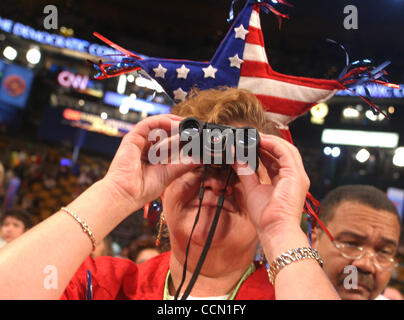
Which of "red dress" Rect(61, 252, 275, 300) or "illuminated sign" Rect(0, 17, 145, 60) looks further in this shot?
"illuminated sign" Rect(0, 17, 145, 60)

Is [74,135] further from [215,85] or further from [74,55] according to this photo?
[215,85]

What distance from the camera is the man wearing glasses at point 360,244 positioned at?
4.07 ft

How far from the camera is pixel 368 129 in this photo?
675cm

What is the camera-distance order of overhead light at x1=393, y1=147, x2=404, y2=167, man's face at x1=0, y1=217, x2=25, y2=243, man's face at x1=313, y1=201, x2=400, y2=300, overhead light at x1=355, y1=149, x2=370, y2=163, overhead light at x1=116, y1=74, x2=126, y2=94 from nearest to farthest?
1. man's face at x1=313, y1=201, x2=400, y2=300
2. man's face at x1=0, y1=217, x2=25, y2=243
3. overhead light at x1=393, y1=147, x2=404, y2=167
4. overhead light at x1=355, y1=149, x2=370, y2=163
5. overhead light at x1=116, y1=74, x2=126, y2=94

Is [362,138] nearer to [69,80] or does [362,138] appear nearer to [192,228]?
[69,80]

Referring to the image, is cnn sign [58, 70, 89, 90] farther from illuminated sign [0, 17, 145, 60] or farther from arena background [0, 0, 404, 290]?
illuminated sign [0, 17, 145, 60]

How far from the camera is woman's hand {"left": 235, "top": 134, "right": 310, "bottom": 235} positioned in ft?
2.66

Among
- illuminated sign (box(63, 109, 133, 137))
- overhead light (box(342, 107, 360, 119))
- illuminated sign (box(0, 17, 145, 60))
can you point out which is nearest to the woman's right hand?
overhead light (box(342, 107, 360, 119))

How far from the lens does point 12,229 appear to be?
2.48 meters

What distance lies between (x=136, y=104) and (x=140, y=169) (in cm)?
828

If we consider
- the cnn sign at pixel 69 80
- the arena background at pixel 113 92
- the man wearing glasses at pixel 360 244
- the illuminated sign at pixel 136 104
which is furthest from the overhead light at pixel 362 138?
the man wearing glasses at pixel 360 244

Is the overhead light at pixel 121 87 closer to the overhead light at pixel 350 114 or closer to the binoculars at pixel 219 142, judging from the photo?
the overhead light at pixel 350 114

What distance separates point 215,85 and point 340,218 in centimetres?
62
